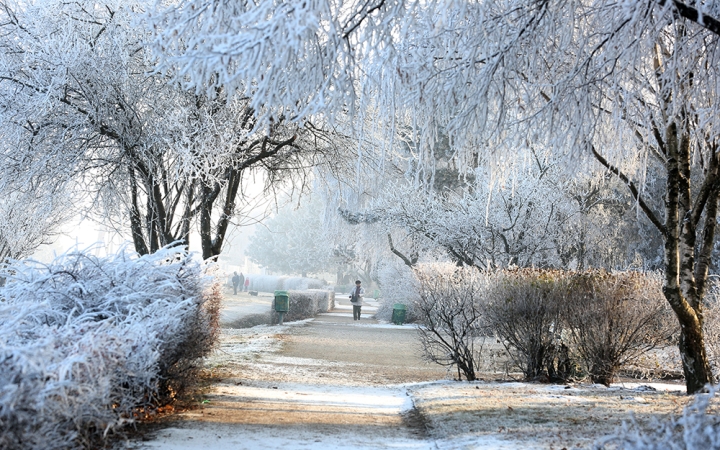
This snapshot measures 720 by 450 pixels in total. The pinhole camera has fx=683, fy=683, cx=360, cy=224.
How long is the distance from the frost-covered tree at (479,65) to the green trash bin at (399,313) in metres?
17.9

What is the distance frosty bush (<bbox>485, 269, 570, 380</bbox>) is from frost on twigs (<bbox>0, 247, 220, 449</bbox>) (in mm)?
4160

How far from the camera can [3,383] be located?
3.42 metres

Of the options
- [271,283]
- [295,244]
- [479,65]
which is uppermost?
[295,244]

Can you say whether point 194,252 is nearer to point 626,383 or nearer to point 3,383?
point 3,383

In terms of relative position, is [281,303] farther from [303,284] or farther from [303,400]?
[303,284]

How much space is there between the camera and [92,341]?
13.6 feet

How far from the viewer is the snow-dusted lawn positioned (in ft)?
19.3

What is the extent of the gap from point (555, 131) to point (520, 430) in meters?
2.81

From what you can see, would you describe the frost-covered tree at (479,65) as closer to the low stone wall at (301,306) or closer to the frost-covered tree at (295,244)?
the low stone wall at (301,306)

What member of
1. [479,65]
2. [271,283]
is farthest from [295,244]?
[479,65]

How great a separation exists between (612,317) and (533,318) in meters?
1.07

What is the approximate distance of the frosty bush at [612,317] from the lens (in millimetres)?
9234

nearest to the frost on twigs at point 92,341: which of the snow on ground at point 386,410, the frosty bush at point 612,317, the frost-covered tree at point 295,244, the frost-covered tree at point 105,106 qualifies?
the snow on ground at point 386,410

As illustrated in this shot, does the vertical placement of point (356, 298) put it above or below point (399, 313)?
above
